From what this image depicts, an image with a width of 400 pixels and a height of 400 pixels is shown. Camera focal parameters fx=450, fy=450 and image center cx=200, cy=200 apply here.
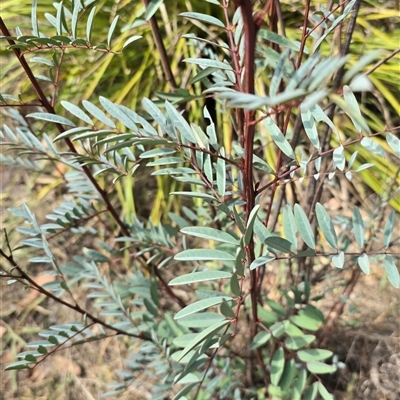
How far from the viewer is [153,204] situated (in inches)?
65.1

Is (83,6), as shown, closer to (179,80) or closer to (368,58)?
(368,58)

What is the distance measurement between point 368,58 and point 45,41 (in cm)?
31

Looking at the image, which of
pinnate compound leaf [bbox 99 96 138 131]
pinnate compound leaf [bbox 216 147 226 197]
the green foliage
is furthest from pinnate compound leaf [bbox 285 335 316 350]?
pinnate compound leaf [bbox 99 96 138 131]

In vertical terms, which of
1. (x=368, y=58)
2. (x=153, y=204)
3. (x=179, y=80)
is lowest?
(x=153, y=204)

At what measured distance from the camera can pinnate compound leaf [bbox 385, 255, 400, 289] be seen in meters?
0.42

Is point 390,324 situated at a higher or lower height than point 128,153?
lower

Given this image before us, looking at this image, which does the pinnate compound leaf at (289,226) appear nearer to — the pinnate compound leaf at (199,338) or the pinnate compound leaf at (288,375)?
the pinnate compound leaf at (199,338)

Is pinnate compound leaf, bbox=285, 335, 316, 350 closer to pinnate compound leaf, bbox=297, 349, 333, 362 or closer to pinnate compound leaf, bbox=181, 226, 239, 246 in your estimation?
pinnate compound leaf, bbox=297, 349, 333, 362

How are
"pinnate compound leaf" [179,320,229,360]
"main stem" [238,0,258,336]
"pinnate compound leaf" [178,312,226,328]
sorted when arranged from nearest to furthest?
"main stem" [238,0,258,336]
"pinnate compound leaf" [179,320,229,360]
"pinnate compound leaf" [178,312,226,328]

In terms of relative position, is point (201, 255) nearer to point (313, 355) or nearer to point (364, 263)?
point (364, 263)

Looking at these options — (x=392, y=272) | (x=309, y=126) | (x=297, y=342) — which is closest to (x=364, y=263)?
(x=392, y=272)

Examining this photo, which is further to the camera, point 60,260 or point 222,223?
point 60,260

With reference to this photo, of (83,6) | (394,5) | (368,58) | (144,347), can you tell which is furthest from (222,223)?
(394,5)

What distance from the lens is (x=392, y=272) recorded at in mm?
436
